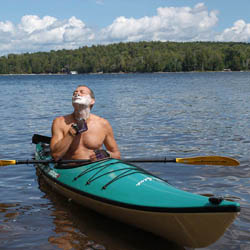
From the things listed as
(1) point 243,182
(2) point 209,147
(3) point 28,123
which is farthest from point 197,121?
(1) point 243,182

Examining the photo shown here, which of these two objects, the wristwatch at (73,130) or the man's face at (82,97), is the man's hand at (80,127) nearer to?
the wristwatch at (73,130)

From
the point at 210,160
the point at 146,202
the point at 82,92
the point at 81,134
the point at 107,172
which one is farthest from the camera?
the point at 210,160

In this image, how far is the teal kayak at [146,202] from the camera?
4246 millimetres

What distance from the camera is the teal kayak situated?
4.25m

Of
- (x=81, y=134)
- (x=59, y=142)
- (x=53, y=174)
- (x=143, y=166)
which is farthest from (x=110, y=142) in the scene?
(x=143, y=166)

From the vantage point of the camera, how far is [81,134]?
20.6 ft

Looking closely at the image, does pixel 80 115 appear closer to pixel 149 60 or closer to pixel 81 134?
pixel 81 134

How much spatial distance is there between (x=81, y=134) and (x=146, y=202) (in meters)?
1.93

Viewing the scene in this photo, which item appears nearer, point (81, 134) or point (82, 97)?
point (82, 97)

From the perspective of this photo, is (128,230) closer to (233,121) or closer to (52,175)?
(52,175)

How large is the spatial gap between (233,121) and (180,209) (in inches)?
526

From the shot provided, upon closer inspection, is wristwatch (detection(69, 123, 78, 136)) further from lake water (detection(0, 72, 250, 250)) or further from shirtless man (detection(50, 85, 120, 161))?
lake water (detection(0, 72, 250, 250))

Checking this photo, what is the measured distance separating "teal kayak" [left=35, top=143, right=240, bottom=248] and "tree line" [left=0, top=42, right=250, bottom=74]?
146575mm

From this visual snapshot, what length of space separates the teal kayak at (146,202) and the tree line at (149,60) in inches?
5771
